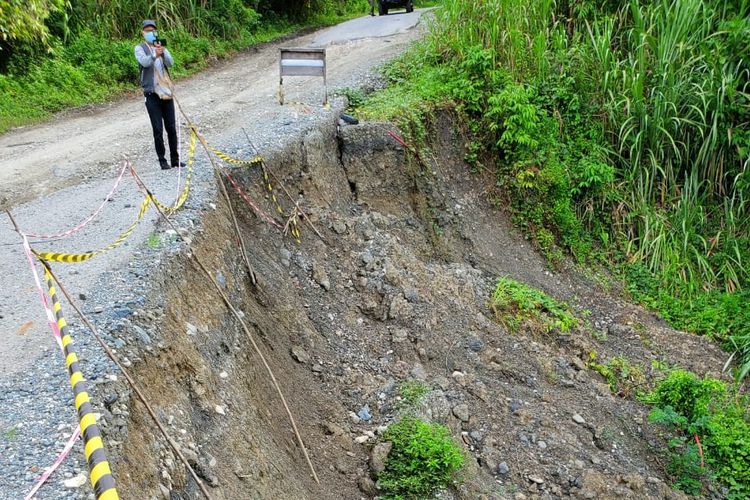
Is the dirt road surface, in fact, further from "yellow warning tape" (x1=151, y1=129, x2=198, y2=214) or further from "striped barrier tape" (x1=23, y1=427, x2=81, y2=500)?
"striped barrier tape" (x1=23, y1=427, x2=81, y2=500)

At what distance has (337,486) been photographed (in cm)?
471

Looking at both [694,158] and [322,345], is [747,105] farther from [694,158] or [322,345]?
[322,345]

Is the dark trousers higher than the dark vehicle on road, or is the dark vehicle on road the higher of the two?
the dark vehicle on road

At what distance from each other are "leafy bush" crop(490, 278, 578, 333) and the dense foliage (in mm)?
1364

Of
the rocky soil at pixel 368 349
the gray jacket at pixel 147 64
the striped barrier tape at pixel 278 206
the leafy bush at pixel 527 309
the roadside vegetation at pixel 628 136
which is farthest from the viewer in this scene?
the roadside vegetation at pixel 628 136

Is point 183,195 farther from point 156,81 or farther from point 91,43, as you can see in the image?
point 91,43

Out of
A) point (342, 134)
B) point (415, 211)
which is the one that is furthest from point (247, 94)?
point (415, 211)

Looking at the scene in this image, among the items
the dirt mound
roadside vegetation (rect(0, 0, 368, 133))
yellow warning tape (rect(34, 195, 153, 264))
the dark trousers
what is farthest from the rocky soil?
roadside vegetation (rect(0, 0, 368, 133))

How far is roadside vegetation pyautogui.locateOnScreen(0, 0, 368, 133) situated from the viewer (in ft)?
32.4

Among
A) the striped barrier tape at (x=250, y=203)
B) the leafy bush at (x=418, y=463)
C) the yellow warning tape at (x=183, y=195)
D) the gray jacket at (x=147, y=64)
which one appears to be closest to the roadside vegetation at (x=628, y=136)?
the yellow warning tape at (x=183, y=195)

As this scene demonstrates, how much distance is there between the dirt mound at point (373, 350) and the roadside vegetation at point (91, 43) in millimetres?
5217

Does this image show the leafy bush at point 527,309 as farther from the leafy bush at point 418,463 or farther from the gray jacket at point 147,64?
the gray jacket at point 147,64

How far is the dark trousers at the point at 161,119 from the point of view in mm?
6840

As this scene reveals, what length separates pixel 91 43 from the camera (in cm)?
1193
